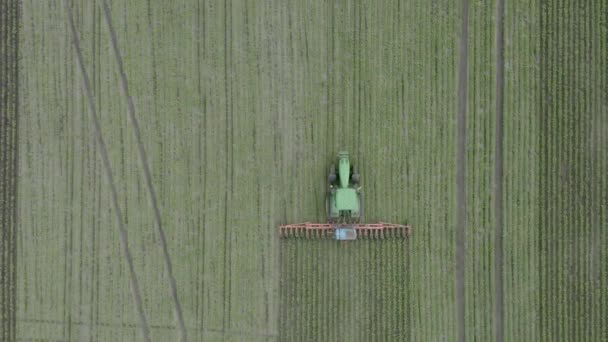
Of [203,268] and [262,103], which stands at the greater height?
[262,103]

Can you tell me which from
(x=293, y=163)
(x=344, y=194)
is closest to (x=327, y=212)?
(x=344, y=194)

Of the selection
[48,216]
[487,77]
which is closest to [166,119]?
[48,216]

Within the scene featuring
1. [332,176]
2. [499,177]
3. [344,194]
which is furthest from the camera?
[499,177]

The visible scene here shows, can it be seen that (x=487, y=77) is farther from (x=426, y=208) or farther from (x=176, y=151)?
(x=176, y=151)

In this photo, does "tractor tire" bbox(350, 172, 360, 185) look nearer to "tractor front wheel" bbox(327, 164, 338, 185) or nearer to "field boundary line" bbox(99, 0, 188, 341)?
"tractor front wheel" bbox(327, 164, 338, 185)

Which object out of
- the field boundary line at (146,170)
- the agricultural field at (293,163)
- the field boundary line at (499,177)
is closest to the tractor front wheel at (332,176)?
the agricultural field at (293,163)

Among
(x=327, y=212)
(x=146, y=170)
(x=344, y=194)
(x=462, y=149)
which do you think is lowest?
(x=327, y=212)

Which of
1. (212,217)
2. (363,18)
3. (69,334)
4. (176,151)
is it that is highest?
(363,18)

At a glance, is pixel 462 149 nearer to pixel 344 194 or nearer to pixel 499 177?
pixel 499 177
